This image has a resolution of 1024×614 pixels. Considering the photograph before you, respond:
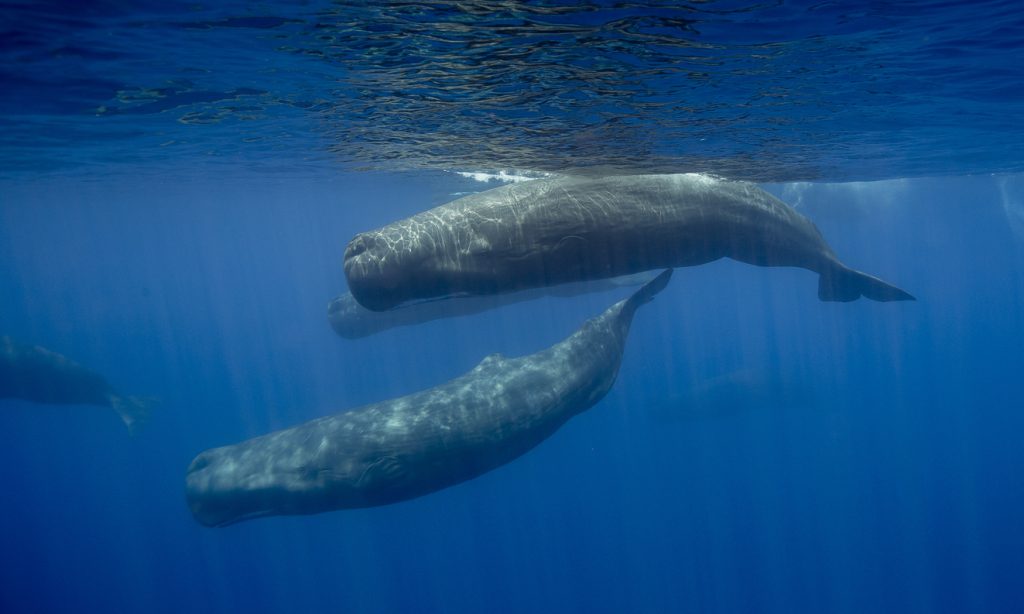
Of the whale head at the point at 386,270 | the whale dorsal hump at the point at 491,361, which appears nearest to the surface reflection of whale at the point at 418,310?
the whale dorsal hump at the point at 491,361

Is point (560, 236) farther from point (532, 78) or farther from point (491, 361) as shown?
point (491, 361)

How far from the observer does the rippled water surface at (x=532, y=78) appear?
22.7 feet

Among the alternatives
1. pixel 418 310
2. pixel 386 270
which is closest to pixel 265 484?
pixel 418 310

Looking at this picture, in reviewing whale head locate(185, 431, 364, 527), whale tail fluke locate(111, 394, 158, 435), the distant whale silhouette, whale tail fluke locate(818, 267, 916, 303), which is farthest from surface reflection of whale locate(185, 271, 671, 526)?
whale tail fluke locate(111, 394, 158, 435)

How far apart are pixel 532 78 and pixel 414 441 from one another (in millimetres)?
6778

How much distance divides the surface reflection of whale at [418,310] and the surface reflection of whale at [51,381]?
1101cm

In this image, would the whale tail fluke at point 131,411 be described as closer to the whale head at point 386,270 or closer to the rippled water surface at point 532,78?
the rippled water surface at point 532,78

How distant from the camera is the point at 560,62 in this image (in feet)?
26.7

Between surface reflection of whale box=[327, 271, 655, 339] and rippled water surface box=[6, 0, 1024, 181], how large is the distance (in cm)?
381

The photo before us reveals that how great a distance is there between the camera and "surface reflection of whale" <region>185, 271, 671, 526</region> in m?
10.6

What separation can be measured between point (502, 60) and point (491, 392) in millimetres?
6494

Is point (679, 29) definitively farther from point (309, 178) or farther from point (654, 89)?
point (309, 178)

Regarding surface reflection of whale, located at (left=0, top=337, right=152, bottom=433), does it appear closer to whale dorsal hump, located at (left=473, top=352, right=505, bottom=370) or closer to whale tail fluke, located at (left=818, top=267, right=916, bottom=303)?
whale dorsal hump, located at (left=473, top=352, right=505, bottom=370)

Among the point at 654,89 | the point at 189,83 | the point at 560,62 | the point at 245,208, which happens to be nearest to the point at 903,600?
the point at 654,89
